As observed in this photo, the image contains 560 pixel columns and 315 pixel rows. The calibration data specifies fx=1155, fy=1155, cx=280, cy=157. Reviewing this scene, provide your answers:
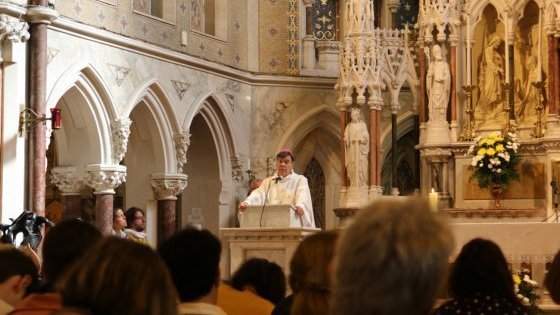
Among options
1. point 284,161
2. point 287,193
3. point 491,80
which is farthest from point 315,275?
point 491,80

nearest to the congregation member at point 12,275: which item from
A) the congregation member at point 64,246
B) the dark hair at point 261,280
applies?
the congregation member at point 64,246

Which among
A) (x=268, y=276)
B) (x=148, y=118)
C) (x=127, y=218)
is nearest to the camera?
(x=268, y=276)

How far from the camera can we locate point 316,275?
3.82 meters

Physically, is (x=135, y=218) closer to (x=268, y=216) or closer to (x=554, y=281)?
(x=268, y=216)

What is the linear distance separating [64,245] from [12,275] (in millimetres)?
775

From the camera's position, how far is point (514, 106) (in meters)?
16.7

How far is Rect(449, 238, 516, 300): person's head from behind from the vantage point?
4055 millimetres

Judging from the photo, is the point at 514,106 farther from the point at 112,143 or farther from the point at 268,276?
the point at 268,276

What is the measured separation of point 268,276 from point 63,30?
458 inches

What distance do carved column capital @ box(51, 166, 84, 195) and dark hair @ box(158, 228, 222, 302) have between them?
14.2m

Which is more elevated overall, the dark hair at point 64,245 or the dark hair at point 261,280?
the dark hair at point 64,245

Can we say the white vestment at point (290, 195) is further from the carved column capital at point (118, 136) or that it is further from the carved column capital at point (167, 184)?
the carved column capital at point (167, 184)

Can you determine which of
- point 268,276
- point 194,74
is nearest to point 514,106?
point 194,74

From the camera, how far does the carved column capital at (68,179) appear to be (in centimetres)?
1769
